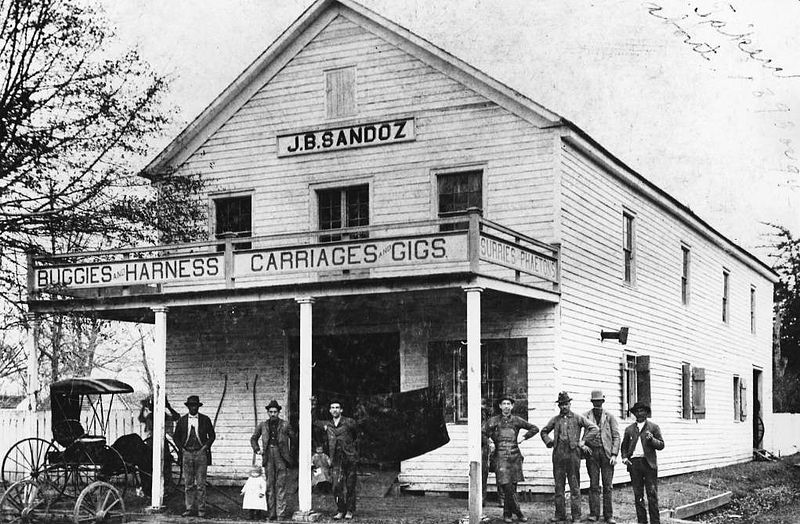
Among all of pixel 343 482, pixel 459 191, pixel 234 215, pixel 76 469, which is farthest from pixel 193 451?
pixel 459 191

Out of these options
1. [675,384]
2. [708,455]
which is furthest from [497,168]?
[708,455]

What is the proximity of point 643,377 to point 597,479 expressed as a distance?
21.5 feet

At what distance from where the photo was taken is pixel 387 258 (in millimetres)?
15297

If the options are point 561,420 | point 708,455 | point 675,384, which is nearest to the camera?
point 561,420

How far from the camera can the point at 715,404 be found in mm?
27328

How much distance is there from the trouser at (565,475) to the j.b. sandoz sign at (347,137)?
707 centimetres

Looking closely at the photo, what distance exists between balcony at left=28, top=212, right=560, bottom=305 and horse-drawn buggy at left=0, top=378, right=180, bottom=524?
1765mm

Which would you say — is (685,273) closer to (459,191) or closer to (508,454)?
(459,191)

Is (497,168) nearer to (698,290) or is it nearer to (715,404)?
(698,290)

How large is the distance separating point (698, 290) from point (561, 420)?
41.9 feet

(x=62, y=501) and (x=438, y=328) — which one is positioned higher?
(x=438, y=328)

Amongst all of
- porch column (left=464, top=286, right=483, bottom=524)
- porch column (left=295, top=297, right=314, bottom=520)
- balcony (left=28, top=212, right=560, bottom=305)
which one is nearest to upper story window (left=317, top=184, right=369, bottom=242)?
balcony (left=28, top=212, right=560, bottom=305)

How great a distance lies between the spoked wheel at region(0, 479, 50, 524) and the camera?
14.1 m

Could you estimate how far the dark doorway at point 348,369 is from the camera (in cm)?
1912
